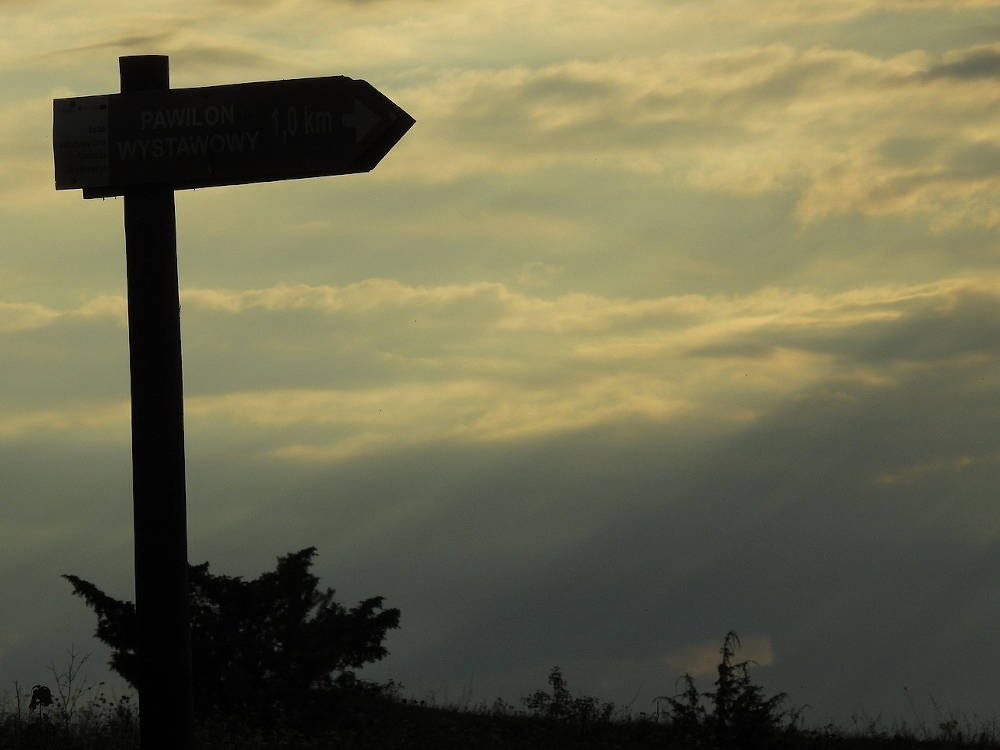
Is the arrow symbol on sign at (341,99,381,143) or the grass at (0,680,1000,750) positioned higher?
the arrow symbol on sign at (341,99,381,143)

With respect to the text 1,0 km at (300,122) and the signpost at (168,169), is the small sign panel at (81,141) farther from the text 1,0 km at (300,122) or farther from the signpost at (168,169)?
the text 1,0 km at (300,122)

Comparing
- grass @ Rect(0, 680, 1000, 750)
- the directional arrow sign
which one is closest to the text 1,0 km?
the directional arrow sign

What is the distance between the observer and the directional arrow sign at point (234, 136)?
5219mm

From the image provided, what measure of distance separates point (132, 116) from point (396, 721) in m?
8.61

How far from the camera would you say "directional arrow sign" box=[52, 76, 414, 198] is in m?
5.22

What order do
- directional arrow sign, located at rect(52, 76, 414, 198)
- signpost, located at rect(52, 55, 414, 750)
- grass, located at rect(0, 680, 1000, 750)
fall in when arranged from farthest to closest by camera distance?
1. grass, located at rect(0, 680, 1000, 750)
2. directional arrow sign, located at rect(52, 76, 414, 198)
3. signpost, located at rect(52, 55, 414, 750)

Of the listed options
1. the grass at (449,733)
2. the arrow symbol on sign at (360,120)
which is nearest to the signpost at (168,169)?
the arrow symbol on sign at (360,120)

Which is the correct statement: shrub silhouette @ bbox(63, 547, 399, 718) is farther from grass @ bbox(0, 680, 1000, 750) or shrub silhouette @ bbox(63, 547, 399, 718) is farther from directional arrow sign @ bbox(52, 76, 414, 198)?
directional arrow sign @ bbox(52, 76, 414, 198)

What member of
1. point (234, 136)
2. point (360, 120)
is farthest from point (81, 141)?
point (360, 120)

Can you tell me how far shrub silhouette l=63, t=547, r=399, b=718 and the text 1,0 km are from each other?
7.86 meters

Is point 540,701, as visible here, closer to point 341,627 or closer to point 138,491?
point 341,627

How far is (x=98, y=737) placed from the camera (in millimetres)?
9234

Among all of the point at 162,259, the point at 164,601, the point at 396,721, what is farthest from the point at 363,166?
the point at 396,721

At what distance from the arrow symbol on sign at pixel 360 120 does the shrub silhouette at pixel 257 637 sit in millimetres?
7931
